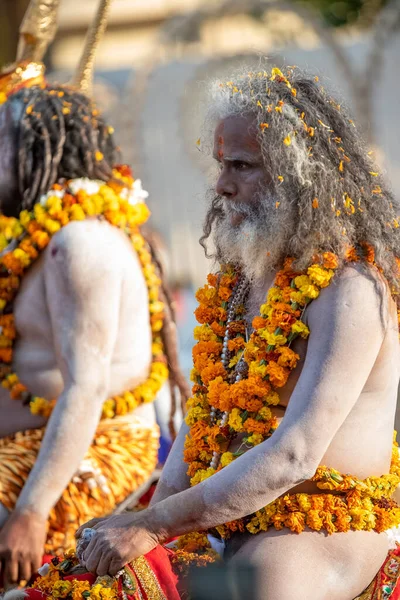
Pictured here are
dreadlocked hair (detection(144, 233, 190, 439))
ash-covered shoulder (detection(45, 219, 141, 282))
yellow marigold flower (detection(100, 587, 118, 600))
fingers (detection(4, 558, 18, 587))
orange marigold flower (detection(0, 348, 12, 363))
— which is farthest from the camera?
dreadlocked hair (detection(144, 233, 190, 439))

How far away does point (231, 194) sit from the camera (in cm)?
290

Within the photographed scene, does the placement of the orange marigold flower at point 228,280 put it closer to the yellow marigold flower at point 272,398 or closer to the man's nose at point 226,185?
the man's nose at point 226,185

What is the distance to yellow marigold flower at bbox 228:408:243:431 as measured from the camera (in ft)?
9.29

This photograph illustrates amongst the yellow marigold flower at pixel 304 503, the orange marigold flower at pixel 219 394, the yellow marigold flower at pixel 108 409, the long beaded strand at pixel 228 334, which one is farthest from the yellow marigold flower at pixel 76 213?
the yellow marigold flower at pixel 304 503

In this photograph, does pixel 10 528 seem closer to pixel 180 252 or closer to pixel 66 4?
pixel 180 252

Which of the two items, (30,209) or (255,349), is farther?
(30,209)

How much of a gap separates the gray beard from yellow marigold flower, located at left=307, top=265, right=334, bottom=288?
16 centimetres

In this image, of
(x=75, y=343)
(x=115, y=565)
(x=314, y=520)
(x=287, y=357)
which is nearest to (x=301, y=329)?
(x=287, y=357)

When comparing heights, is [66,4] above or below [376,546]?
above

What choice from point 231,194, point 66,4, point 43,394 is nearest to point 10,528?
point 43,394

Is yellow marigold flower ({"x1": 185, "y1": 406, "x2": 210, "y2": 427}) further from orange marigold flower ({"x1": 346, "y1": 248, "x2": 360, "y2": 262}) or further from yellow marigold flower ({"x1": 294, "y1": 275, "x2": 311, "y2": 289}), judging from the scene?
orange marigold flower ({"x1": 346, "y1": 248, "x2": 360, "y2": 262})

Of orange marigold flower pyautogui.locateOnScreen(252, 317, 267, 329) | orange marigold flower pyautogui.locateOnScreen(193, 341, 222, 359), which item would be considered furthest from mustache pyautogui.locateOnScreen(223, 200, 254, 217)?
orange marigold flower pyautogui.locateOnScreen(193, 341, 222, 359)

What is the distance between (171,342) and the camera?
4.39m

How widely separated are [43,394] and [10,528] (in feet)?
2.13
